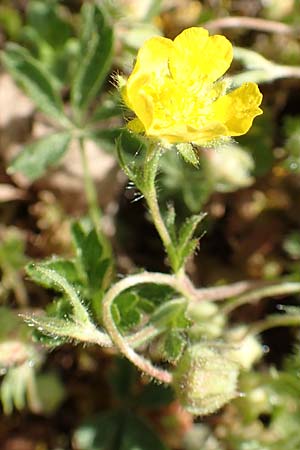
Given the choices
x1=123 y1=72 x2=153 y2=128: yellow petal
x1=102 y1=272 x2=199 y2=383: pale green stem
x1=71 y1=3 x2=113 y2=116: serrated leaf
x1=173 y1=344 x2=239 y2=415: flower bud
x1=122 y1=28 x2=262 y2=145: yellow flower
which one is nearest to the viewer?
x1=123 y1=72 x2=153 y2=128: yellow petal

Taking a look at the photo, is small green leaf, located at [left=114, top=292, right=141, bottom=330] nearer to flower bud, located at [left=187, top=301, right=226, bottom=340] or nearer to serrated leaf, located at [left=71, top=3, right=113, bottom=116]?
flower bud, located at [left=187, top=301, right=226, bottom=340]

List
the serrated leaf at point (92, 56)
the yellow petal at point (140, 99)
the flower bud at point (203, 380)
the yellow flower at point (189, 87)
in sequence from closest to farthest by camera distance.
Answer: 1. the yellow petal at point (140, 99)
2. the yellow flower at point (189, 87)
3. the flower bud at point (203, 380)
4. the serrated leaf at point (92, 56)

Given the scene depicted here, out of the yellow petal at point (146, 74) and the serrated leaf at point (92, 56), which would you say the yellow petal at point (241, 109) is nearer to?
the yellow petal at point (146, 74)

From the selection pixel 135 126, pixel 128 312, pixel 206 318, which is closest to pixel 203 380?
pixel 128 312

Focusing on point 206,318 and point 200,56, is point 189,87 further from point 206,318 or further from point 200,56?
point 206,318

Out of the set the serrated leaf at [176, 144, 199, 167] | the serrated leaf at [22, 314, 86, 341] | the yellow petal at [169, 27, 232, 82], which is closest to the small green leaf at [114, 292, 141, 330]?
the serrated leaf at [22, 314, 86, 341]

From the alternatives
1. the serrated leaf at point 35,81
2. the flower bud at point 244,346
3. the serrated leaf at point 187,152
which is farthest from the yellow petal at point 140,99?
the flower bud at point 244,346
